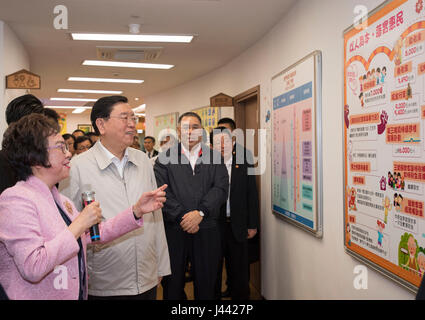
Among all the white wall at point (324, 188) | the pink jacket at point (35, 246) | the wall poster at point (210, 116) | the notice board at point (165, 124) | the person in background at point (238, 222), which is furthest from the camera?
the notice board at point (165, 124)

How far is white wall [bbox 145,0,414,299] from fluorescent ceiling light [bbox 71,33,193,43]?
2.86 feet

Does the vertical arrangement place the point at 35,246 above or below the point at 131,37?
below

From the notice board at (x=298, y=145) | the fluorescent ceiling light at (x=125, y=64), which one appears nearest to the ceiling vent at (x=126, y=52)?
the fluorescent ceiling light at (x=125, y=64)

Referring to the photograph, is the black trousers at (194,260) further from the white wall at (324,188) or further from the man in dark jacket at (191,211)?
the white wall at (324,188)

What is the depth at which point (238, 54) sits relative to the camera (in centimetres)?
521

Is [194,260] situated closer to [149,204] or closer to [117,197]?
[117,197]

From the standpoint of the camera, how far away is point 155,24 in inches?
156

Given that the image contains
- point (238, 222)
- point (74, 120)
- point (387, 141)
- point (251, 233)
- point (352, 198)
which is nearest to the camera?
point (387, 141)

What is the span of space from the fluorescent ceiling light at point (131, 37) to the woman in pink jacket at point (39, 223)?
304 cm

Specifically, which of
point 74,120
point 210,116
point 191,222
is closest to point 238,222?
point 191,222

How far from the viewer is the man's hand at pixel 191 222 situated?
2.82 meters

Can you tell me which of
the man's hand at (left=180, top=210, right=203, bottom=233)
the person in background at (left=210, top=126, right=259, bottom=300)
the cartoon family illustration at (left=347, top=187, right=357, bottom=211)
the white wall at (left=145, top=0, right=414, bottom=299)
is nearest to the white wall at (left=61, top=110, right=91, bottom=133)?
the white wall at (left=145, top=0, right=414, bottom=299)

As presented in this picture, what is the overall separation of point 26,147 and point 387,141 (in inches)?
60.9

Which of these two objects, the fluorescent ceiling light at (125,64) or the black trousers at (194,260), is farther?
the fluorescent ceiling light at (125,64)
